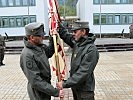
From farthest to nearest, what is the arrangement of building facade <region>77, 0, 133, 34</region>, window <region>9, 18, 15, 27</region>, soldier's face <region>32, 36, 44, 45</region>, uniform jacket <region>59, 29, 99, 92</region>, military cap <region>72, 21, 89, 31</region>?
window <region>9, 18, 15, 27</region> → building facade <region>77, 0, 133, 34</region> → military cap <region>72, 21, 89, 31</region> → uniform jacket <region>59, 29, 99, 92</region> → soldier's face <region>32, 36, 44, 45</region>

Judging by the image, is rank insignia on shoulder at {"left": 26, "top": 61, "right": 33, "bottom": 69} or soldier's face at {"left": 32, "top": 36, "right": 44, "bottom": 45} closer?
rank insignia on shoulder at {"left": 26, "top": 61, "right": 33, "bottom": 69}

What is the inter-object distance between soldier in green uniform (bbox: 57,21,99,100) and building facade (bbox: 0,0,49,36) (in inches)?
1178

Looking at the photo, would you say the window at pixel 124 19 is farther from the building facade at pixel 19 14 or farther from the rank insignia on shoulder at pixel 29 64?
the rank insignia on shoulder at pixel 29 64

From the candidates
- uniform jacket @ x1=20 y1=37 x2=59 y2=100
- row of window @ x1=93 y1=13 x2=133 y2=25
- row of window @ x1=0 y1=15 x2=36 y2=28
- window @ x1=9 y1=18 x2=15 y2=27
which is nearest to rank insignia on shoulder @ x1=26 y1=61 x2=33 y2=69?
uniform jacket @ x1=20 y1=37 x2=59 y2=100

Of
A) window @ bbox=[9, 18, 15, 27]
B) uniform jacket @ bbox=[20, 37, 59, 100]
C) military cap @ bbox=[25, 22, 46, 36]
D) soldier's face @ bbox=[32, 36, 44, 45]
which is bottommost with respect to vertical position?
uniform jacket @ bbox=[20, 37, 59, 100]

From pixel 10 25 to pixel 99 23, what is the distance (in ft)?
40.2

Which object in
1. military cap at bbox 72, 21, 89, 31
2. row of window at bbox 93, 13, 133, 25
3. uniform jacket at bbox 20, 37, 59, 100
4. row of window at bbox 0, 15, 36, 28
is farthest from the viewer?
row of window at bbox 0, 15, 36, 28

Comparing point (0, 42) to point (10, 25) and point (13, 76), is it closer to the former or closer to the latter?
point (13, 76)

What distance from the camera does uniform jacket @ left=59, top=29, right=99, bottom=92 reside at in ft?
10.5

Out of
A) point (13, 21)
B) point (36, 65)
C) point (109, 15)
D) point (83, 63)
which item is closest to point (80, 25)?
point (83, 63)

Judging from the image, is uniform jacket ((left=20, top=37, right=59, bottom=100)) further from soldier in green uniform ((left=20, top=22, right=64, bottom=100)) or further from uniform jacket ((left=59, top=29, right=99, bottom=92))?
uniform jacket ((left=59, top=29, right=99, bottom=92))

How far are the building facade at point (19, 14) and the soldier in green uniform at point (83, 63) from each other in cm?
2993

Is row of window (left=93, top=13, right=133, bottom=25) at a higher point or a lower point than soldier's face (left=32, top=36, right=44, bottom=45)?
higher

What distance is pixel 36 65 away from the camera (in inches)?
114
